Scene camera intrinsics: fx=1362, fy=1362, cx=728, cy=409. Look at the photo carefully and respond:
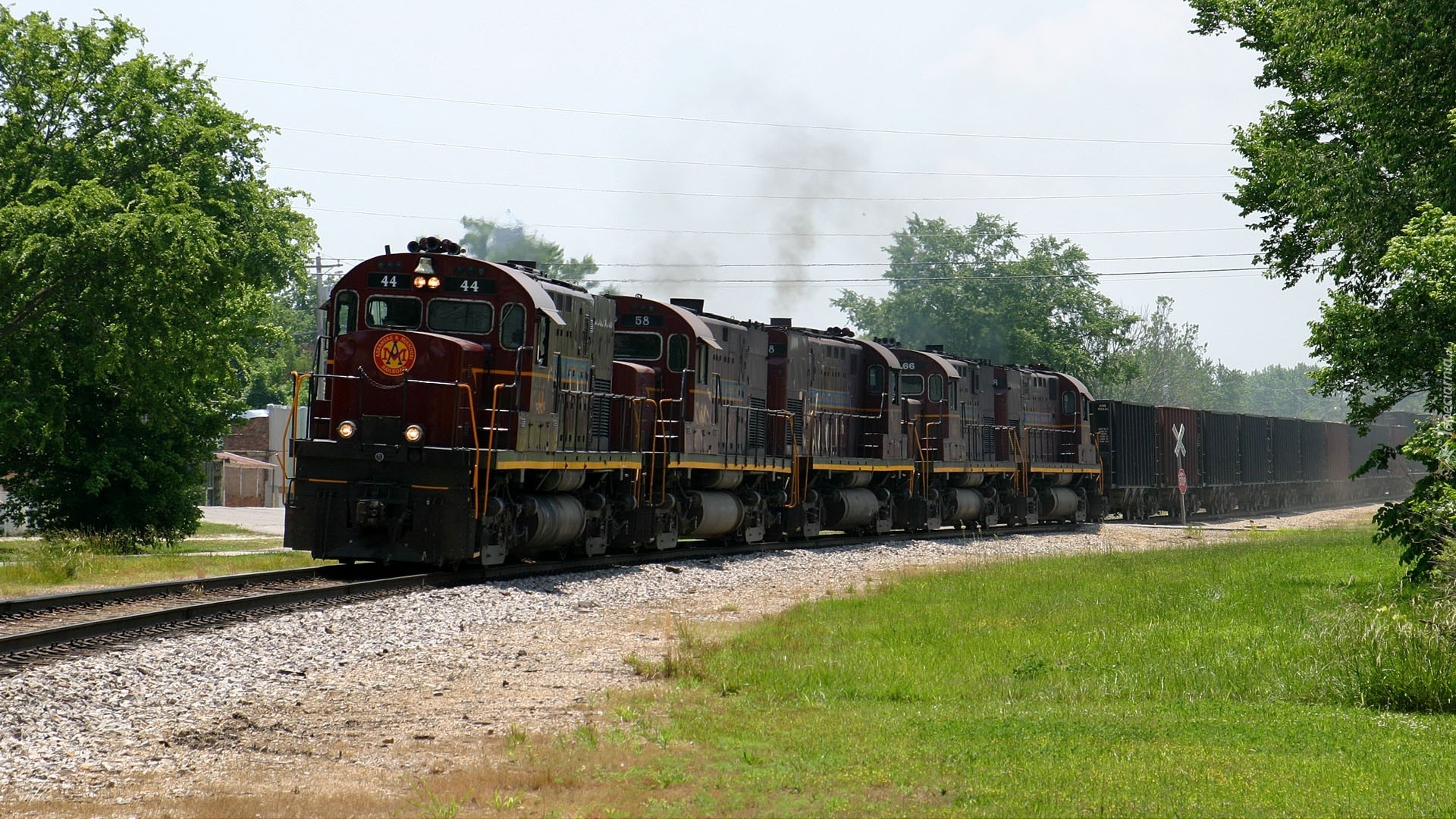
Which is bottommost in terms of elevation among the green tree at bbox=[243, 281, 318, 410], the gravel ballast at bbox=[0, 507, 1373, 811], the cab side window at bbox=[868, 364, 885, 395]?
the gravel ballast at bbox=[0, 507, 1373, 811]

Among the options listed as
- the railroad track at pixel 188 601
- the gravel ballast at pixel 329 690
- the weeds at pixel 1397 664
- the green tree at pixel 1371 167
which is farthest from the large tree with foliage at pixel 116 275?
the weeds at pixel 1397 664

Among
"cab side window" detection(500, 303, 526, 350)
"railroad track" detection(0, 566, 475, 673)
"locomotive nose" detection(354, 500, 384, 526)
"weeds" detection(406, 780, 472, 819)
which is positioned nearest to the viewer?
"weeds" detection(406, 780, 472, 819)

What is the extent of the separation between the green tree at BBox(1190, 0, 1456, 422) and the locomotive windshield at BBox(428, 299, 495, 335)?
418 inches

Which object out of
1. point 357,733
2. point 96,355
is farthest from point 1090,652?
point 96,355

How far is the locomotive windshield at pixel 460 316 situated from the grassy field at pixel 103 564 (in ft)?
16.1

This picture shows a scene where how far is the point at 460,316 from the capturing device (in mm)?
17484

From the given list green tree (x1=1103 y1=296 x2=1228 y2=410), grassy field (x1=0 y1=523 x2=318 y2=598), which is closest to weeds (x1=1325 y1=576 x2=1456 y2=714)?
grassy field (x1=0 y1=523 x2=318 y2=598)

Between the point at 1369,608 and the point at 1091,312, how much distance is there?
196 ft

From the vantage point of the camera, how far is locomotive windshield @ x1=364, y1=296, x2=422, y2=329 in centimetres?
1756

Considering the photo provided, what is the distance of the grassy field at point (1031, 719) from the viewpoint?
23.3 ft

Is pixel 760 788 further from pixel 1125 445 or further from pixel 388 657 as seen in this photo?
pixel 1125 445

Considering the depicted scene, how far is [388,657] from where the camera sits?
11.7 meters

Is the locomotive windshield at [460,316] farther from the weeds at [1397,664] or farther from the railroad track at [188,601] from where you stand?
the weeds at [1397,664]

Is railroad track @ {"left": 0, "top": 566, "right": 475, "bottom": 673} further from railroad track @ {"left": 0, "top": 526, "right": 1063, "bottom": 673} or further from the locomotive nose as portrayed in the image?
the locomotive nose
